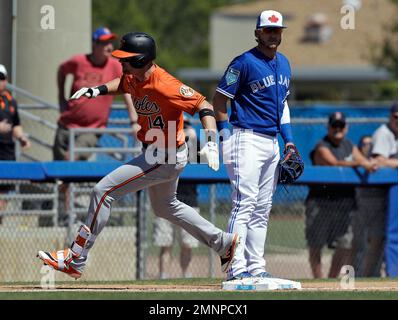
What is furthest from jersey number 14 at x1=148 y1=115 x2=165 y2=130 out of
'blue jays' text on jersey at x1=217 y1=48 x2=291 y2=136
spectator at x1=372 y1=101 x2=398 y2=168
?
spectator at x1=372 y1=101 x2=398 y2=168

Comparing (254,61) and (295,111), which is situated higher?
(254,61)

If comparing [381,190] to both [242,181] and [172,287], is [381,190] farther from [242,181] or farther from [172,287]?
[172,287]

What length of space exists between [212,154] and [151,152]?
655 millimetres

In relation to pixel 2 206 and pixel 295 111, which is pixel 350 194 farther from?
pixel 295 111

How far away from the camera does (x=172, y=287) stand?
9.70 meters

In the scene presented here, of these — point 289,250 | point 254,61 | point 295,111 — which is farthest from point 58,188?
point 295,111

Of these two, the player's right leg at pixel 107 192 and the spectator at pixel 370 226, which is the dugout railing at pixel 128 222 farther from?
the player's right leg at pixel 107 192

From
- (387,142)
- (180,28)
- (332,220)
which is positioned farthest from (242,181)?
(180,28)

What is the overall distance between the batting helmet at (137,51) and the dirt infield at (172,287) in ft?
6.33

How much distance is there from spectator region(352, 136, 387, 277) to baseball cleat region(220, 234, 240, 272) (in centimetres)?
382

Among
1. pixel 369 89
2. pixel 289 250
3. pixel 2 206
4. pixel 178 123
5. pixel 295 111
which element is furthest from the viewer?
pixel 369 89

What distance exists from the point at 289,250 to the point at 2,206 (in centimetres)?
356

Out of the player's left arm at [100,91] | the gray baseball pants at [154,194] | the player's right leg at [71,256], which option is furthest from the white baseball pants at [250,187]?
the player's right leg at [71,256]

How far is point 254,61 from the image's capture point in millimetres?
9445
